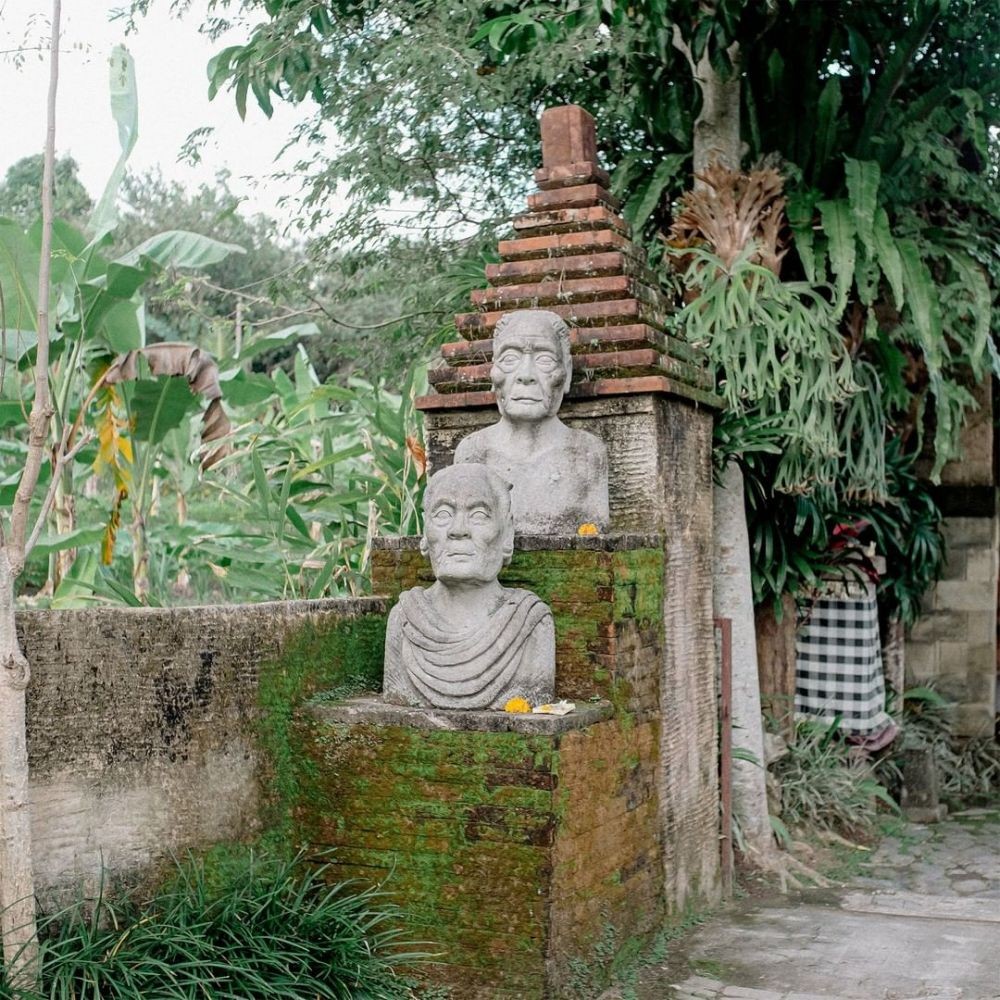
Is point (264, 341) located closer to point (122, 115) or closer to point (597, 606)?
point (122, 115)

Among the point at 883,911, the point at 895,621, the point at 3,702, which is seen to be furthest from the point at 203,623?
the point at 895,621

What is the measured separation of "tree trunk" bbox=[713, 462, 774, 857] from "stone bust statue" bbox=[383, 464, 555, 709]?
2.37 m

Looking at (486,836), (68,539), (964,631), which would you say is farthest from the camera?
(964,631)

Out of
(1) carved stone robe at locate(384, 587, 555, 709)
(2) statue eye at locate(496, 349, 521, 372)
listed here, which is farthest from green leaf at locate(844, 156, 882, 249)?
(1) carved stone robe at locate(384, 587, 555, 709)

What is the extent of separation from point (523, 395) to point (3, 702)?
8.23ft

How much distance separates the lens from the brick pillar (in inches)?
218

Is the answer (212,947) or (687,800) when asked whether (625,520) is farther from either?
(212,947)

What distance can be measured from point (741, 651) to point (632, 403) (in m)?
2.04

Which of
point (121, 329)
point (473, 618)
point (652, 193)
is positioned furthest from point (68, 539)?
point (652, 193)

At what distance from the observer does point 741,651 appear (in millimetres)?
7008

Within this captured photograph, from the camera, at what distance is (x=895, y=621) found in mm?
9602

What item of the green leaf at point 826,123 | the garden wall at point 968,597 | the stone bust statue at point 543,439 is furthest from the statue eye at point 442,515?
the garden wall at point 968,597

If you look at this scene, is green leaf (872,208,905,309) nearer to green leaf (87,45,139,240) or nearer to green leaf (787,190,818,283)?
green leaf (787,190,818,283)

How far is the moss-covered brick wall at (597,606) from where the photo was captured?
16.4ft
